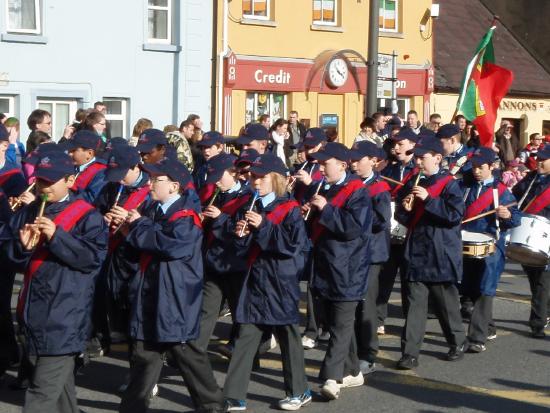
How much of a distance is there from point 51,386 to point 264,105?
869 inches

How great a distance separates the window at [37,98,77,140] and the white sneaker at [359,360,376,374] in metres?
15.5

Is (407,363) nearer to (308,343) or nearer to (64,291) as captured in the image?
(308,343)

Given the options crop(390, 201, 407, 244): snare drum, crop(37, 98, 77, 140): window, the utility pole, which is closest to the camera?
crop(390, 201, 407, 244): snare drum

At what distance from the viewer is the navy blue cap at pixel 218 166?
9648 millimetres

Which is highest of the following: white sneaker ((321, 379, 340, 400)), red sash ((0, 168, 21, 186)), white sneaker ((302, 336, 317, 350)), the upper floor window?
the upper floor window

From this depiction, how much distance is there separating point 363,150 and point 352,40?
20.9 metres

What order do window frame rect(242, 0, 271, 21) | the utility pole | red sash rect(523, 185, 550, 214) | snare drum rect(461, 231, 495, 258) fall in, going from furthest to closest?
window frame rect(242, 0, 271, 21) < the utility pole < red sash rect(523, 185, 550, 214) < snare drum rect(461, 231, 495, 258)

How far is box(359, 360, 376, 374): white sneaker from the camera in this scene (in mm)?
10328

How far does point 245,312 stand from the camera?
8914 millimetres

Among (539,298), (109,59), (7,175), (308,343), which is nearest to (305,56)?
(109,59)

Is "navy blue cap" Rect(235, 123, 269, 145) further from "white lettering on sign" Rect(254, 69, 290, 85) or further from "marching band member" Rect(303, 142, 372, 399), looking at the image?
"white lettering on sign" Rect(254, 69, 290, 85)

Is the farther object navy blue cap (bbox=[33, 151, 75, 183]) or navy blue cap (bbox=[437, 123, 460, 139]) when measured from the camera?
navy blue cap (bbox=[437, 123, 460, 139])

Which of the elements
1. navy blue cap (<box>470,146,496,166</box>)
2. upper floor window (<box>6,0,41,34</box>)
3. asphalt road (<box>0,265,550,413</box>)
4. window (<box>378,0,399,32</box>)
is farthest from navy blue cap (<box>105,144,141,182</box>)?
window (<box>378,0,399,32</box>)

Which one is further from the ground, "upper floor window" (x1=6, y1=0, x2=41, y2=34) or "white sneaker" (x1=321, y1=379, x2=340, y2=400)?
"upper floor window" (x1=6, y1=0, x2=41, y2=34)
